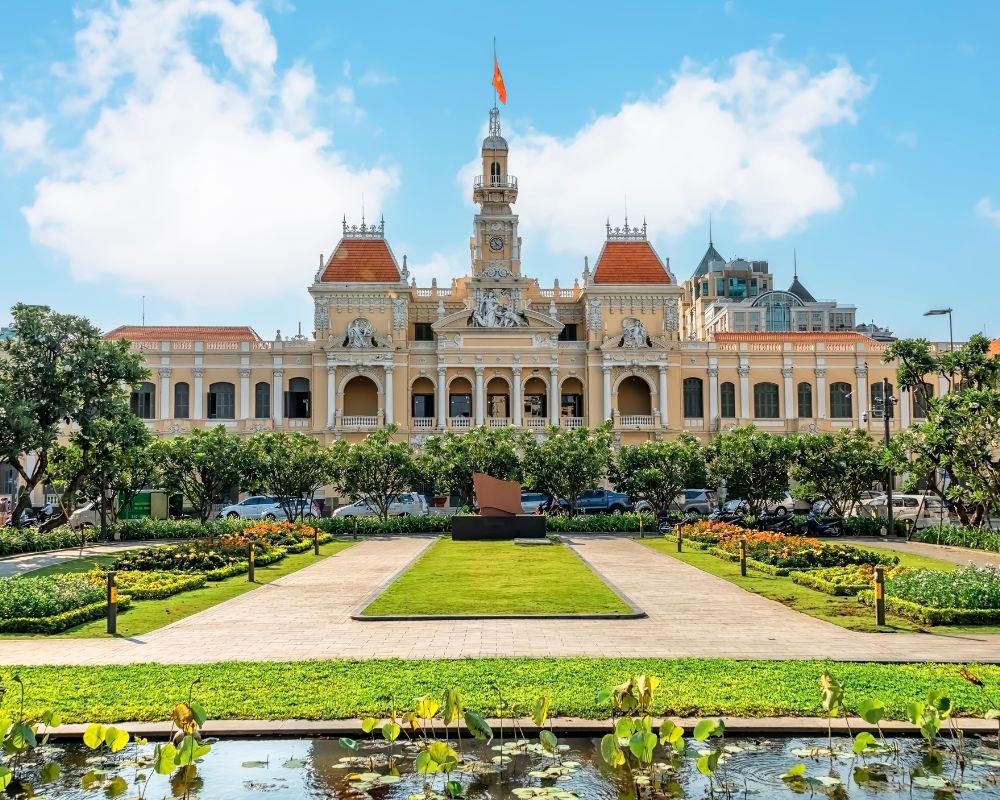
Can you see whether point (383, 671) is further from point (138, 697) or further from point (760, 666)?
point (760, 666)

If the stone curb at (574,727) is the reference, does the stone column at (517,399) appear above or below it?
above

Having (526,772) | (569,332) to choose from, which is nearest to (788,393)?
(569,332)

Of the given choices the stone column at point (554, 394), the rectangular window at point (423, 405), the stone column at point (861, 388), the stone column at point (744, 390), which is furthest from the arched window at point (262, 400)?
the stone column at point (861, 388)

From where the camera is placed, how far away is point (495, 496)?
107ft

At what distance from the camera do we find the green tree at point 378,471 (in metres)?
36.9

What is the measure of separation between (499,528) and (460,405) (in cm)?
2627

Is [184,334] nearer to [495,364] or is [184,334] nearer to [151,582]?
[495,364]

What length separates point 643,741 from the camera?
6.89 meters

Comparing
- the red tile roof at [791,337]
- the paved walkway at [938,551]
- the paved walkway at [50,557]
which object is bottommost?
the paved walkway at [938,551]

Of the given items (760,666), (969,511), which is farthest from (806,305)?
(760,666)

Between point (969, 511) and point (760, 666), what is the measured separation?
2555 centimetres

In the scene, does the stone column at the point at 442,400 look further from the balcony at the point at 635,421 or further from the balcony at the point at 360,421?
the balcony at the point at 635,421

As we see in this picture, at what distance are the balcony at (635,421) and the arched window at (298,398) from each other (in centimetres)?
1865

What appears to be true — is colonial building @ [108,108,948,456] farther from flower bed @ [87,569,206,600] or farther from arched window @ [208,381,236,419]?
flower bed @ [87,569,206,600]
